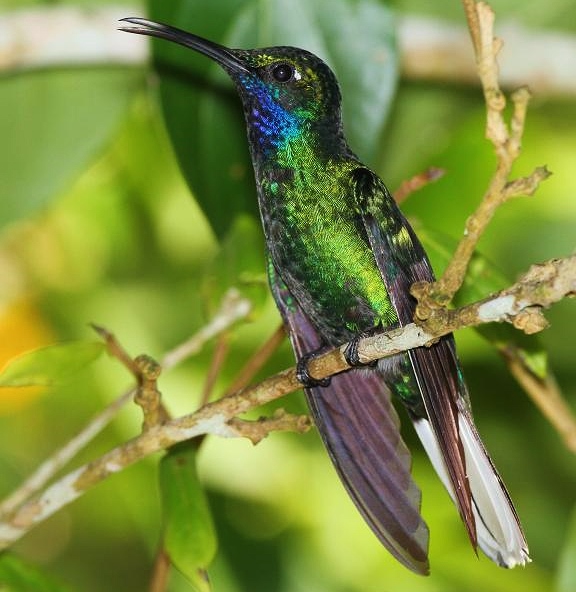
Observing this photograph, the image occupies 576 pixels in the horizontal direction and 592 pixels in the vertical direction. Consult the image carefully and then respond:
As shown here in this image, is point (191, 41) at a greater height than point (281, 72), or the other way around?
point (191, 41)

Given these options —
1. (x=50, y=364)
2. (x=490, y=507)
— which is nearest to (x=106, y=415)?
(x=50, y=364)

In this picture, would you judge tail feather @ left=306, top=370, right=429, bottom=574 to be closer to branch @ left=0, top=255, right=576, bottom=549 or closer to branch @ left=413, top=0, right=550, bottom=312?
branch @ left=0, top=255, right=576, bottom=549

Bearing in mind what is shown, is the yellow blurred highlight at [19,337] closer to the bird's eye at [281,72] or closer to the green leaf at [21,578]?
the green leaf at [21,578]

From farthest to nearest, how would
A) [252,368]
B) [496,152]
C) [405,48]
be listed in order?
[405,48] → [252,368] → [496,152]

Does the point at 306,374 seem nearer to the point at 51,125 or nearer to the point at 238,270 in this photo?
the point at 238,270

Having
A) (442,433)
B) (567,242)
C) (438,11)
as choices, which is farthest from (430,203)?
(442,433)

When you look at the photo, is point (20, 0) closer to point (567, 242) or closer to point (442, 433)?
point (567, 242)
